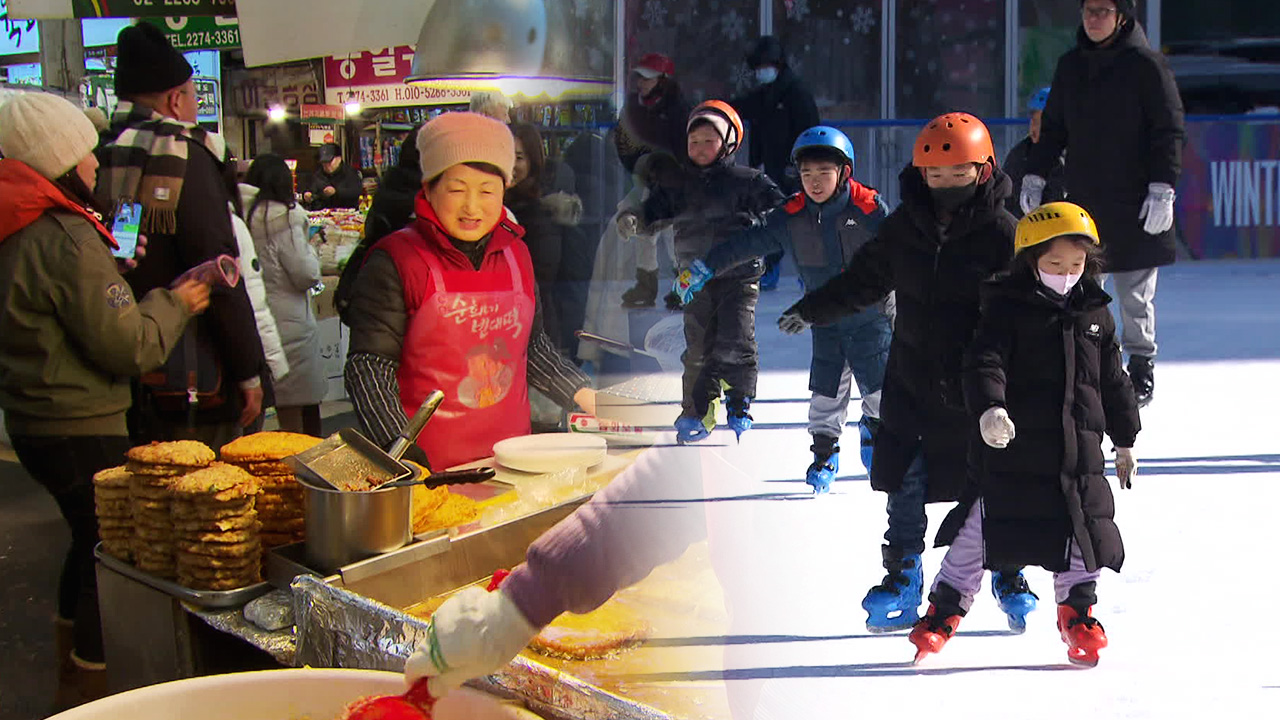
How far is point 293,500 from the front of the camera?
4.25 feet

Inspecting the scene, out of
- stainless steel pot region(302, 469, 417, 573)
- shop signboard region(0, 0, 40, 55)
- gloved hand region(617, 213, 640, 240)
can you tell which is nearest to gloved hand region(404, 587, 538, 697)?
gloved hand region(617, 213, 640, 240)

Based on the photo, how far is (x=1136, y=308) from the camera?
127 cm

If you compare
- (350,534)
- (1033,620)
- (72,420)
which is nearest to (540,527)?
(350,534)

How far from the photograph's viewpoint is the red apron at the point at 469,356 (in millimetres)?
1567

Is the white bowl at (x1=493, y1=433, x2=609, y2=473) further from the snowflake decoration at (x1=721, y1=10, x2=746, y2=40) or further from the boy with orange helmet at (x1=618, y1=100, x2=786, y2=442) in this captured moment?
the snowflake decoration at (x1=721, y1=10, x2=746, y2=40)

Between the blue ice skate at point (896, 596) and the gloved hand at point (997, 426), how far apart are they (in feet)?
0.86

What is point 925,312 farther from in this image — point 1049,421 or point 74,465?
point 74,465

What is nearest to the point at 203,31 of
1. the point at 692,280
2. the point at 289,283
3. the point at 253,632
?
the point at 289,283

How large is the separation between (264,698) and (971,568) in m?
0.88

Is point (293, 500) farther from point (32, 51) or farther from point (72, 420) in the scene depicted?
point (32, 51)

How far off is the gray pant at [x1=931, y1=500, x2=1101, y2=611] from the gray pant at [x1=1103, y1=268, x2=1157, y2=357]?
0.24 m

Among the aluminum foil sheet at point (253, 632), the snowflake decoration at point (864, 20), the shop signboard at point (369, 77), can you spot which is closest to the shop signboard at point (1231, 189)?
the snowflake decoration at point (864, 20)

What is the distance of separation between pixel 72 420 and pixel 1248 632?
5.86 feet

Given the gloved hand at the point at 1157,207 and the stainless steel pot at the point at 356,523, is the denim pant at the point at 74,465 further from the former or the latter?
the gloved hand at the point at 1157,207
